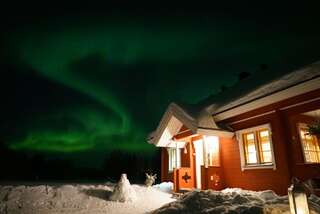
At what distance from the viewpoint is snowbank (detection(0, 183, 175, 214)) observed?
7.95 metres

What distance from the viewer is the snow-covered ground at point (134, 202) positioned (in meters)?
5.72

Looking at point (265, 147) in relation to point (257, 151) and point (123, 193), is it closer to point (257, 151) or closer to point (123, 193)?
point (257, 151)

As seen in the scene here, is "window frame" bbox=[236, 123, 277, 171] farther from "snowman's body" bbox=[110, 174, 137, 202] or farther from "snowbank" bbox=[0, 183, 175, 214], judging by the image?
"snowman's body" bbox=[110, 174, 137, 202]

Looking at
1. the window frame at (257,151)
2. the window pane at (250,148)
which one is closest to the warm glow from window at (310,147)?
the window frame at (257,151)

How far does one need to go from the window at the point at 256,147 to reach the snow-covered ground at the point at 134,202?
1599 mm

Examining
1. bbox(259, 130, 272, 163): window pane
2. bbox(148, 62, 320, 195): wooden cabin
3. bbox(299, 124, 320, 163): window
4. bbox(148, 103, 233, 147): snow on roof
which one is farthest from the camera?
bbox(148, 103, 233, 147): snow on roof

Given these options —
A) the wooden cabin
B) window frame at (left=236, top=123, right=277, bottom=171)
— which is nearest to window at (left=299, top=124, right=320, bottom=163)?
the wooden cabin

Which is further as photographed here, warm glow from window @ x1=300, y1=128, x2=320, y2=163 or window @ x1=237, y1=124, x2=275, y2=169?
window @ x1=237, y1=124, x2=275, y2=169

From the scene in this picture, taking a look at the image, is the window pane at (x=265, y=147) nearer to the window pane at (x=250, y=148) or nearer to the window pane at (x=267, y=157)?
the window pane at (x=267, y=157)

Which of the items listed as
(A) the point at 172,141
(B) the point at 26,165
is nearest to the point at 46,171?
(B) the point at 26,165

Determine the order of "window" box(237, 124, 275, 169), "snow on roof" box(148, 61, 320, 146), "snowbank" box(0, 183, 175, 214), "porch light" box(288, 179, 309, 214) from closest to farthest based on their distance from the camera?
1. "porch light" box(288, 179, 309, 214)
2. "snowbank" box(0, 183, 175, 214)
3. "snow on roof" box(148, 61, 320, 146)
4. "window" box(237, 124, 275, 169)

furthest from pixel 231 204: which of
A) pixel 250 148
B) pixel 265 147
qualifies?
pixel 250 148

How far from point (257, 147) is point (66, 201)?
7.66 metres

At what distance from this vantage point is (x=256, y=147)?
1012 cm
